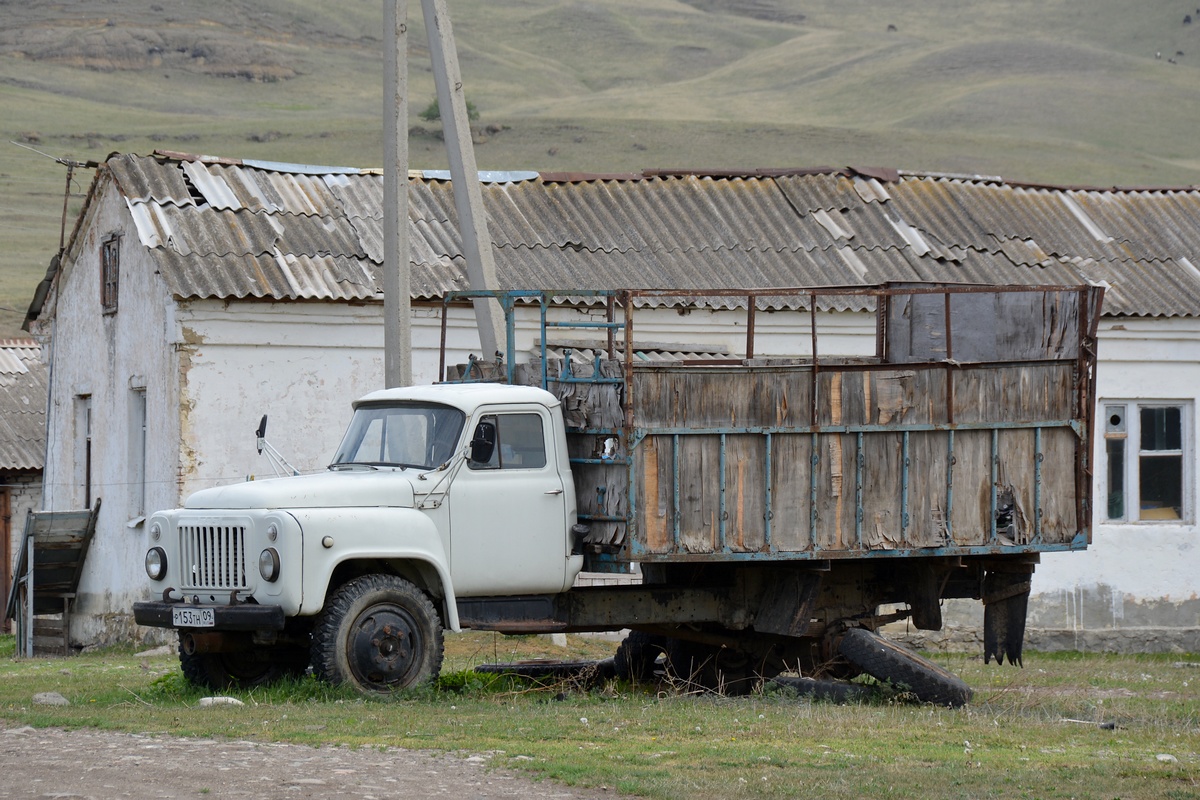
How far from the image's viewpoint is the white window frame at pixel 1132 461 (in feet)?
62.5

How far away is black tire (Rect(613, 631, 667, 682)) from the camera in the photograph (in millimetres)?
13125

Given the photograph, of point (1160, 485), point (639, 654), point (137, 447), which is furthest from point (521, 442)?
point (1160, 485)

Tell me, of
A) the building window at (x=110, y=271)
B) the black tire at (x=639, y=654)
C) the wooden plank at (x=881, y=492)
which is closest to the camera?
the wooden plank at (x=881, y=492)

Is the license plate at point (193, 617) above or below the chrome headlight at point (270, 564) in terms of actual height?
below

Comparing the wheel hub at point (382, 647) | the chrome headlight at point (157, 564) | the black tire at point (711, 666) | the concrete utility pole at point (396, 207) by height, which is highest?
the concrete utility pole at point (396, 207)

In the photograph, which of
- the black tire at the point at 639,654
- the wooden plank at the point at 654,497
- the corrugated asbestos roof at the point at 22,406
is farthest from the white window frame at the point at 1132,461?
the corrugated asbestos roof at the point at 22,406

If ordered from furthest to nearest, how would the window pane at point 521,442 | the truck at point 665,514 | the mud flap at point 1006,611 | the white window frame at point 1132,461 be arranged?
the white window frame at point 1132,461
the mud flap at point 1006,611
the window pane at point 521,442
the truck at point 665,514

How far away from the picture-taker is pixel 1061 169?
233 ft

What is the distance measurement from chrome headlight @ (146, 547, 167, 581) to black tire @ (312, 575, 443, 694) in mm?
1220

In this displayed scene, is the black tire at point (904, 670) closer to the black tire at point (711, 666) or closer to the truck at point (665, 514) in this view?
the truck at point (665, 514)

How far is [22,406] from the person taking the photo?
85.1ft

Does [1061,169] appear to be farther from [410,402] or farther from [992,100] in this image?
[410,402]

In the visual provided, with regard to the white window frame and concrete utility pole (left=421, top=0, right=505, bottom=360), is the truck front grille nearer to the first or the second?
concrete utility pole (left=421, top=0, right=505, bottom=360)

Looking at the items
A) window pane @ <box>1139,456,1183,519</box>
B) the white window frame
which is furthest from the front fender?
window pane @ <box>1139,456,1183,519</box>
